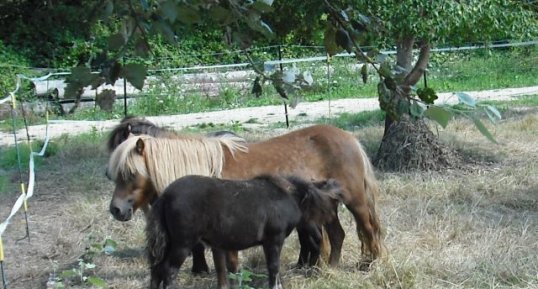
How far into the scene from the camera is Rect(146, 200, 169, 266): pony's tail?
4637 mm

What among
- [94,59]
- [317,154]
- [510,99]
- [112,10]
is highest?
[112,10]

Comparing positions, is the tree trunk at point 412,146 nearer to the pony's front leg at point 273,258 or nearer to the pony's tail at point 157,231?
the pony's front leg at point 273,258

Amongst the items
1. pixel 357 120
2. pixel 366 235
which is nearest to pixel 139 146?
pixel 366 235

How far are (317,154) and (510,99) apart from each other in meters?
10.9

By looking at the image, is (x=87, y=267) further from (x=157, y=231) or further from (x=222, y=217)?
(x=222, y=217)

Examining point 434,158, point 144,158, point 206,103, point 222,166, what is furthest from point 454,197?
point 206,103

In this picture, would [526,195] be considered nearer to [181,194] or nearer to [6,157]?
[181,194]

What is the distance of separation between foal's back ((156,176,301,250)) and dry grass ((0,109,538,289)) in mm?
620

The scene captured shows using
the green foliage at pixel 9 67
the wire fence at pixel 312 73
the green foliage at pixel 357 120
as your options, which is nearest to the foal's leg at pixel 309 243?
the green foliage at pixel 357 120

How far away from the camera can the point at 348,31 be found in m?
2.03

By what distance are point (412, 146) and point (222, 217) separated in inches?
183

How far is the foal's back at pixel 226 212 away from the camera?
4551 mm

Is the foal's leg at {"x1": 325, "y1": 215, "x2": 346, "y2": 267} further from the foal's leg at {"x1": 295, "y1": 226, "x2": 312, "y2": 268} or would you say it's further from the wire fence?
the wire fence

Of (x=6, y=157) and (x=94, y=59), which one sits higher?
(x=94, y=59)
